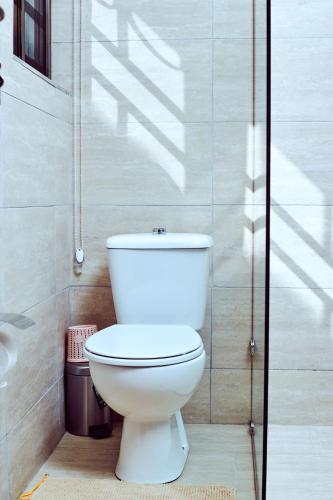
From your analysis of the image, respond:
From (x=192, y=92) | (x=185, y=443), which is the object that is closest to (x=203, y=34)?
(x=192, y=92)

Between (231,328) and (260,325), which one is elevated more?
(260,325)

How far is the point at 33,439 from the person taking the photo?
2.09 meters

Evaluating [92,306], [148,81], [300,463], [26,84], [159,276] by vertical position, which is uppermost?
[148,81]

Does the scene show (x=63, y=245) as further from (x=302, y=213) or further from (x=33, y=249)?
(x=302, y=213)

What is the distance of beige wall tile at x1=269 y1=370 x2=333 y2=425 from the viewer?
262 cm

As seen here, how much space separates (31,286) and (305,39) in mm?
1455

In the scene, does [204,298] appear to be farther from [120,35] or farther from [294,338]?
[120,35]

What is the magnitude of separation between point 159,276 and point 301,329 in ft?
2.22

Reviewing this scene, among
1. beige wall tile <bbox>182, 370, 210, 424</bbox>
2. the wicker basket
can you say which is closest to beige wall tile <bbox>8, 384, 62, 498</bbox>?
the wicker basket

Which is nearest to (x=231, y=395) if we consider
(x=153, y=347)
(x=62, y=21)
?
(x=153, y=347)

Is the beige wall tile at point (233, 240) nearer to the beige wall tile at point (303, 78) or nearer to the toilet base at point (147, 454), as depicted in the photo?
the beige wall tile at point (303, 78)

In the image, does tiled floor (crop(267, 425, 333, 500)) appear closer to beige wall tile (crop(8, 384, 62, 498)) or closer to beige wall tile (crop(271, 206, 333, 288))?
beige wall tile (crop(271, 206, 333, 288))

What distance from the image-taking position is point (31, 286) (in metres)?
2.11

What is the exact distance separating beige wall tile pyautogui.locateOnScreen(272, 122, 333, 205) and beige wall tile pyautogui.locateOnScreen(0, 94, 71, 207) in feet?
2.80
